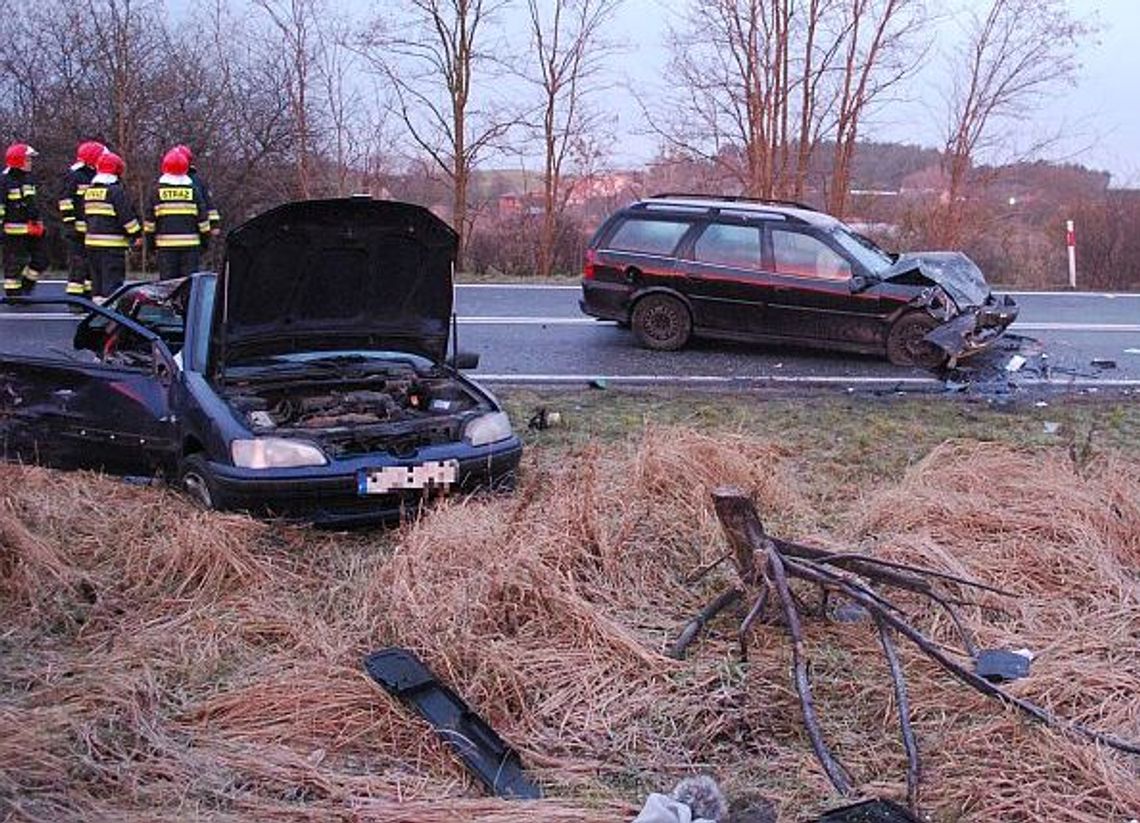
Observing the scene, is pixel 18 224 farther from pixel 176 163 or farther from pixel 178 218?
pixel 176 163

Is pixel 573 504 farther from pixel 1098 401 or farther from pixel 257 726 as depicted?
pixel 1098 401

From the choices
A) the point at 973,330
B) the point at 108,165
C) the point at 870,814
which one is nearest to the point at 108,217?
the point at 108,165

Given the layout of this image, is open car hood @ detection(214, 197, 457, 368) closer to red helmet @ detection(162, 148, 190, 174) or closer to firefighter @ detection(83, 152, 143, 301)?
red helmet @ detection(162, 148, 190, 174)

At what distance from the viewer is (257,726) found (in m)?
3.92

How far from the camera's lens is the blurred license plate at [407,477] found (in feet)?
18.9

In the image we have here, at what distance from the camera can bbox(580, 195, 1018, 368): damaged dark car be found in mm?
10711

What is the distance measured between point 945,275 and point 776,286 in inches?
61.8

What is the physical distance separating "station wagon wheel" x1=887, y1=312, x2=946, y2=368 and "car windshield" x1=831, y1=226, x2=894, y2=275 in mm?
575

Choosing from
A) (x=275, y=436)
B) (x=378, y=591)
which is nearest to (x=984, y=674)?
(x=378, y=591)

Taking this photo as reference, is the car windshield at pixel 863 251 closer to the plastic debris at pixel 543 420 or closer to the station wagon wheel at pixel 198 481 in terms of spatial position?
the plastic debris at pixel 543 420

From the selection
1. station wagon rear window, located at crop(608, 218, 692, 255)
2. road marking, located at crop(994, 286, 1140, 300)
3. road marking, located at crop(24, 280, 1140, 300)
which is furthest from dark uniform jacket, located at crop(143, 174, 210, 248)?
road marking, located at crop(994, 286, 1140, 300)

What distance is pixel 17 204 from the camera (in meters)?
14.1

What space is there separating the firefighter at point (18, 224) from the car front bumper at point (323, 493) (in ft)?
32.3

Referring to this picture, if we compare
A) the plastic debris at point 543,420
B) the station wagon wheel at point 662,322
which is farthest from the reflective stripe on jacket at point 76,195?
the plastic debris at point 543,420
